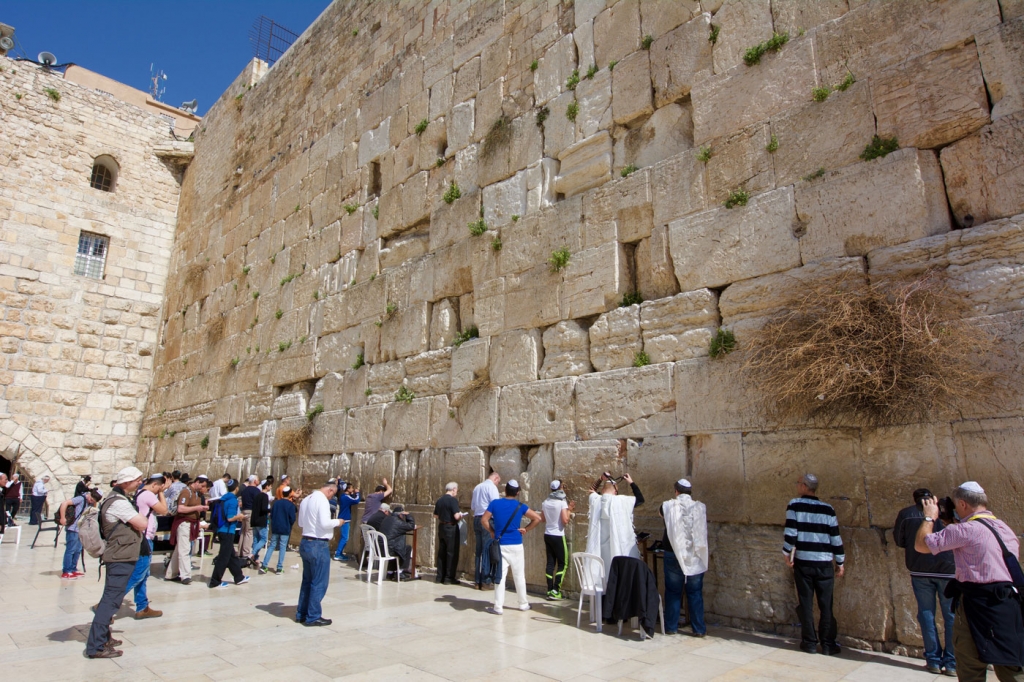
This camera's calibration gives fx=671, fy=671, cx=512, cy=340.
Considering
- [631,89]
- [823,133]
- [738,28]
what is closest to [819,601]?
[823,133]

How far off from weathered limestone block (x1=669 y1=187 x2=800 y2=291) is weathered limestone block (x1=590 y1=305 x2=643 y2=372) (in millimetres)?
535

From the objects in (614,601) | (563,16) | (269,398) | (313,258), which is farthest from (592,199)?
(269,398)

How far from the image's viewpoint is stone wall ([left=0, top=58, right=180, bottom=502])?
12.9 m

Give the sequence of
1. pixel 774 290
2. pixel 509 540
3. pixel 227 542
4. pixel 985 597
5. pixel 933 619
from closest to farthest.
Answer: pixel 985 597 → pixel 933 619 → pixel 774 290 → pixel 509 540 → pixel 227 542

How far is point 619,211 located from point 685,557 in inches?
125

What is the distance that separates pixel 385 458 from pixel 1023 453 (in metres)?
6.31

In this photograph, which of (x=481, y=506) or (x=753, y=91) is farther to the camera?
(x=481, y=506)

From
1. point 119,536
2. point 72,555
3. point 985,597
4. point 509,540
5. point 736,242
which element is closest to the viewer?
point 985,597

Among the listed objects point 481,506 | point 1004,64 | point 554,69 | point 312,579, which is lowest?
point 312,579

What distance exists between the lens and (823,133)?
16.9 feet

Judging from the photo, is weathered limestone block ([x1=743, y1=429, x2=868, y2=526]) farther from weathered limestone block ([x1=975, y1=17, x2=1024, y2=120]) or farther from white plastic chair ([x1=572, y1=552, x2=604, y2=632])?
weathered limestone block ([x1=975, y1=17, x2=1024, y2=120])

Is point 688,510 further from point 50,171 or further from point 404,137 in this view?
point 50,171

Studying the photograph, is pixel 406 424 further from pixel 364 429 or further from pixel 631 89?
pixel 631 89

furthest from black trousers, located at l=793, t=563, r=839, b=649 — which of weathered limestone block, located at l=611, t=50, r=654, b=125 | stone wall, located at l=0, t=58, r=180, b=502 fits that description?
stone wall, located at l=0, t=58, r=180, b=502
